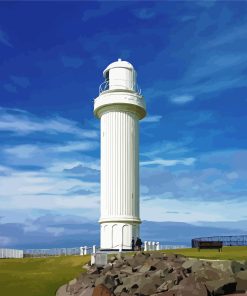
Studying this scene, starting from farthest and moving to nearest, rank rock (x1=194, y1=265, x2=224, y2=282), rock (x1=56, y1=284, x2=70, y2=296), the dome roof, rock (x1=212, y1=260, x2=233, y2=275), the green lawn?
1. the dome roof
2. the green lawn
3. rock (x1=56, y1=284, x2=70, y2=296)
4. rock (x1=212, y1=260, x2=233, y2=275)
5. rock (x1=194, y1=265, x2=224, y2=282)

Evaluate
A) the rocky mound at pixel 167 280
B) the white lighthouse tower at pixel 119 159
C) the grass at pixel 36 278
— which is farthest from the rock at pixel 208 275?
the white lighthouse tower at pixel 119 159

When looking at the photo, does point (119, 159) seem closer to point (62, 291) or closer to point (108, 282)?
point (62, 291)

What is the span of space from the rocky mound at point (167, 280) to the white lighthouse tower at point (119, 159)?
1500 cm

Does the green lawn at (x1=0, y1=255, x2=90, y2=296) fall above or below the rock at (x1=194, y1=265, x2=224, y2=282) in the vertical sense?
below

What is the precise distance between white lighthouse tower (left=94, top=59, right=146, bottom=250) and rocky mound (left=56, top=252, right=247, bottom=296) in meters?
15.0

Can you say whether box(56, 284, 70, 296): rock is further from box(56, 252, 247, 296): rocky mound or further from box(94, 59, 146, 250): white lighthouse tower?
box(94, 59, 146, 250): white lighthouse tower

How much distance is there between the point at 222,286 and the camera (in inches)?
693

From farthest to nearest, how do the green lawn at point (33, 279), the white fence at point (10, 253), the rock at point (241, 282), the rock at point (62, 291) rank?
the white fence at point (10, 253) → the green lawn at point (33, 279) → the rock at point (62, 291) → the rock at point (241, 282)

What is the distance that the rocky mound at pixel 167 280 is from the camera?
17.8m

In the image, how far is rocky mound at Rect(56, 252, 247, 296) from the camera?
1775 cm

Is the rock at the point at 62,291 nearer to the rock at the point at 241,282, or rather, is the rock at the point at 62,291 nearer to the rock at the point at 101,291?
the rock at the point at 101,291

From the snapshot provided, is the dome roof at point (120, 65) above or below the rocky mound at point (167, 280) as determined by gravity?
above

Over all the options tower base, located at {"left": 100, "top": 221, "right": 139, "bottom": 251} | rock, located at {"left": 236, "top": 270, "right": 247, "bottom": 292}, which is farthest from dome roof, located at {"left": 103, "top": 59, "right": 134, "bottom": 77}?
rock, located at {"left": 236, "top": 270, "right": 247, "bottom": 292}

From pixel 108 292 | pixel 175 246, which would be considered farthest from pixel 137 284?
pixel 175 246
